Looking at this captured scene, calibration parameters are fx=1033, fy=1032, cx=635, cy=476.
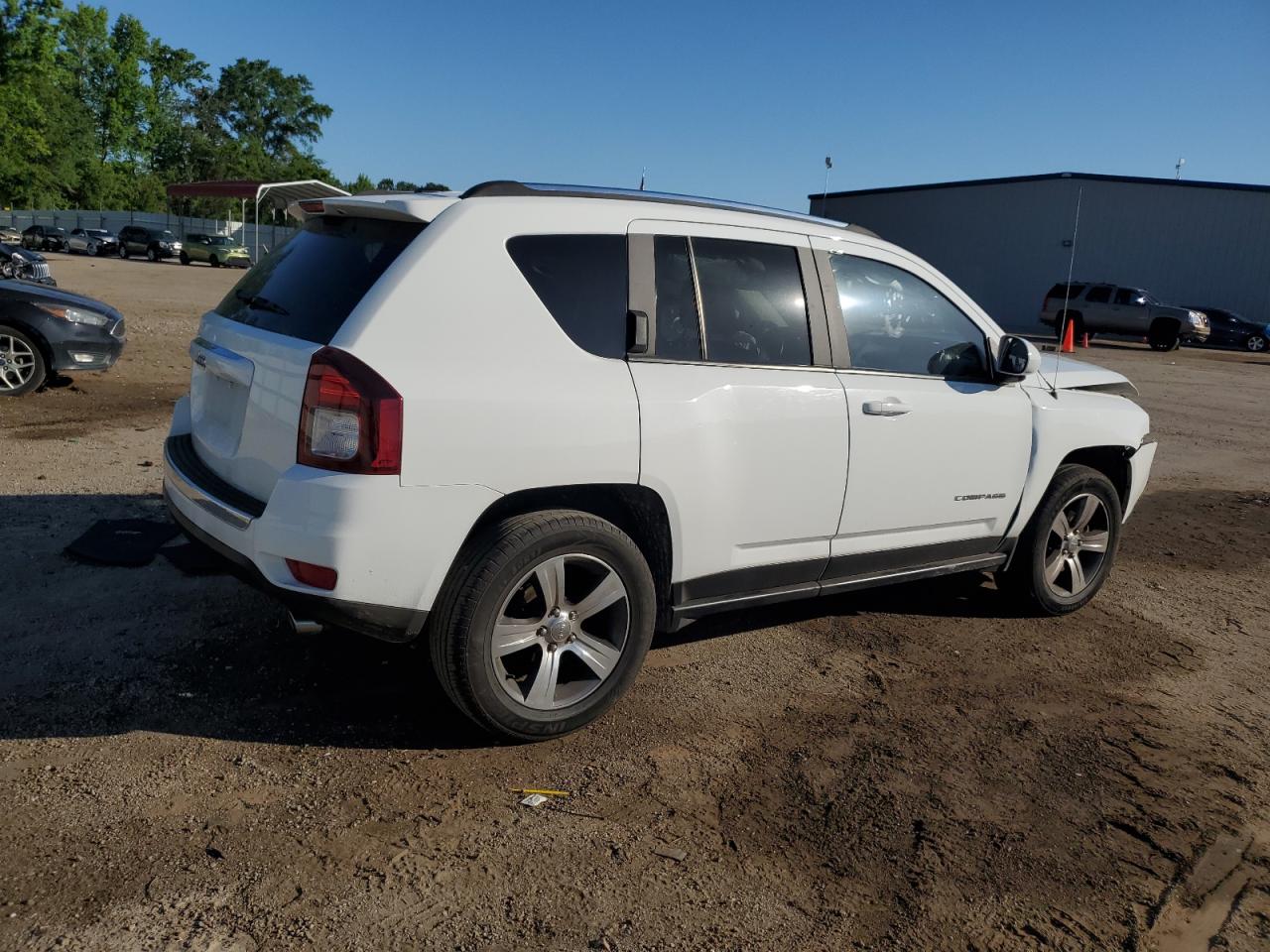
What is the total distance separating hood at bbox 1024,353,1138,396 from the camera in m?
5.11

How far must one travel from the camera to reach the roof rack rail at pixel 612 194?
12.1 feet

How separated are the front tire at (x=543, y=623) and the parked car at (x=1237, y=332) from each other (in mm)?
34912

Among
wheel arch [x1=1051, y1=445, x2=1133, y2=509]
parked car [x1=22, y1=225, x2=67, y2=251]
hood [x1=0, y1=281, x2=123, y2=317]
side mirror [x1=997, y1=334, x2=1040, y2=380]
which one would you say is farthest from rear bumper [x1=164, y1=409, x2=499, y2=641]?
parked car [x1=22, y1=225, x2=67, y2=251]

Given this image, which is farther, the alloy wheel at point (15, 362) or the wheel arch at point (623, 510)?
the alloy wheel at point (15, 362)

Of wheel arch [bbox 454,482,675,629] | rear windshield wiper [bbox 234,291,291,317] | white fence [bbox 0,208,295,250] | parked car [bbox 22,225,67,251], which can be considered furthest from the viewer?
white fence [bbox 0,208,295,250]

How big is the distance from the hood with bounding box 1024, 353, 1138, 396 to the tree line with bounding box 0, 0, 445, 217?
2590 inches

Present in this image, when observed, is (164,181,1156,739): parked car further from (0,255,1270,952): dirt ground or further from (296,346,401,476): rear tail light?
(0,255,1270,952): dirt ground

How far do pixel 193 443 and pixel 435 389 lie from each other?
1395 millimetres

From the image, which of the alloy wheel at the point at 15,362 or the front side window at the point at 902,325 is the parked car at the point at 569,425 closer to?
the front side window at the point at 902,325

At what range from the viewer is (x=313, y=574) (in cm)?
324

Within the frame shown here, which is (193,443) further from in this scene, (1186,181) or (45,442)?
(1186,181)

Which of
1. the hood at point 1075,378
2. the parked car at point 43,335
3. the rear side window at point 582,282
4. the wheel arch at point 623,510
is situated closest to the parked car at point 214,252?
the parked car at point 43,335

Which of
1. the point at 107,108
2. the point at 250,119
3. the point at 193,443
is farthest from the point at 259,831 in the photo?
the point at 250,119

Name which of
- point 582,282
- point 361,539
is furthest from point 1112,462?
point 361,539
